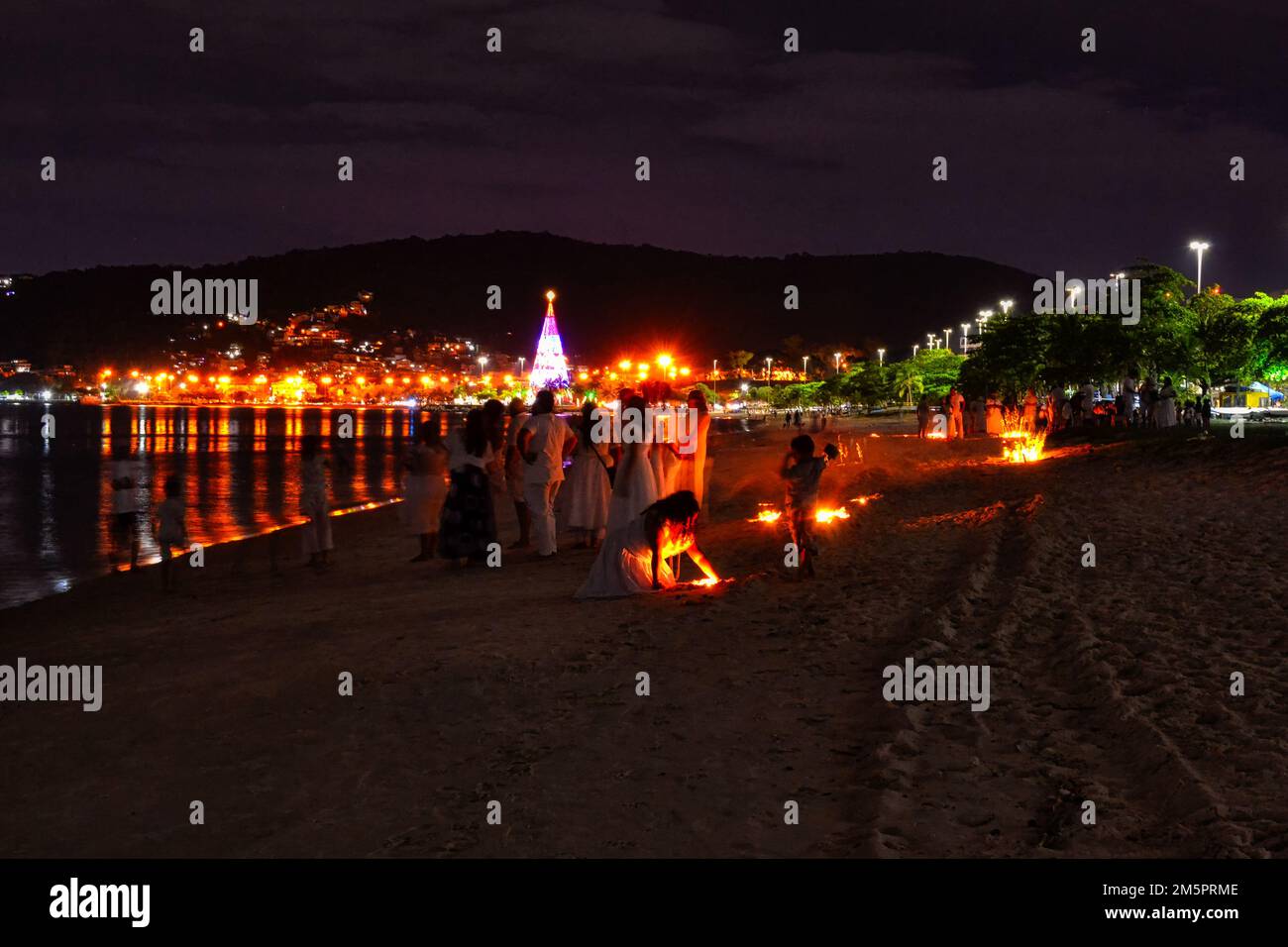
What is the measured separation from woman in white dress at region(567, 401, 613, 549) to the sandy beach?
2.57ft

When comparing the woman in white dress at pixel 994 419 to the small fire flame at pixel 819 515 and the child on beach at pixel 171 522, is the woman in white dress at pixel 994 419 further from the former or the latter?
the child on beach at pixel 171 522

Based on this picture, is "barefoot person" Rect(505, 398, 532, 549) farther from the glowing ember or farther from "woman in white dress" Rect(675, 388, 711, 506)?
the glowing ember

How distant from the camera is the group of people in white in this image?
996cm

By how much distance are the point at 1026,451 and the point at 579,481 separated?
55.8 feet

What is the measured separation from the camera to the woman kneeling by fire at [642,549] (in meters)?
9.74

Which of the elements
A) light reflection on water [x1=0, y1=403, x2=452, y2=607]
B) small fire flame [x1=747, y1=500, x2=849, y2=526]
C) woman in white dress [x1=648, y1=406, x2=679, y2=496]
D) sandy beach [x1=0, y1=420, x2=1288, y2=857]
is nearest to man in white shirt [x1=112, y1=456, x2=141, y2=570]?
light reflection on water [x1=0, y1=403, x2=452, y2=607]

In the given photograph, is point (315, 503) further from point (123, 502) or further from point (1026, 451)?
point (1026, 451)

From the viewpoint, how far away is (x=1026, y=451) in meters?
26.7

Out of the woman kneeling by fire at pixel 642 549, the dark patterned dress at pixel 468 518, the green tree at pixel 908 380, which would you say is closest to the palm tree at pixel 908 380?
the green tree at pixel 908 380

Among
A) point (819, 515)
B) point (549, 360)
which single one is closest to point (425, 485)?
Result: point (819, 515)

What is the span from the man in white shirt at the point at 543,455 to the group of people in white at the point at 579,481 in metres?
0.01
